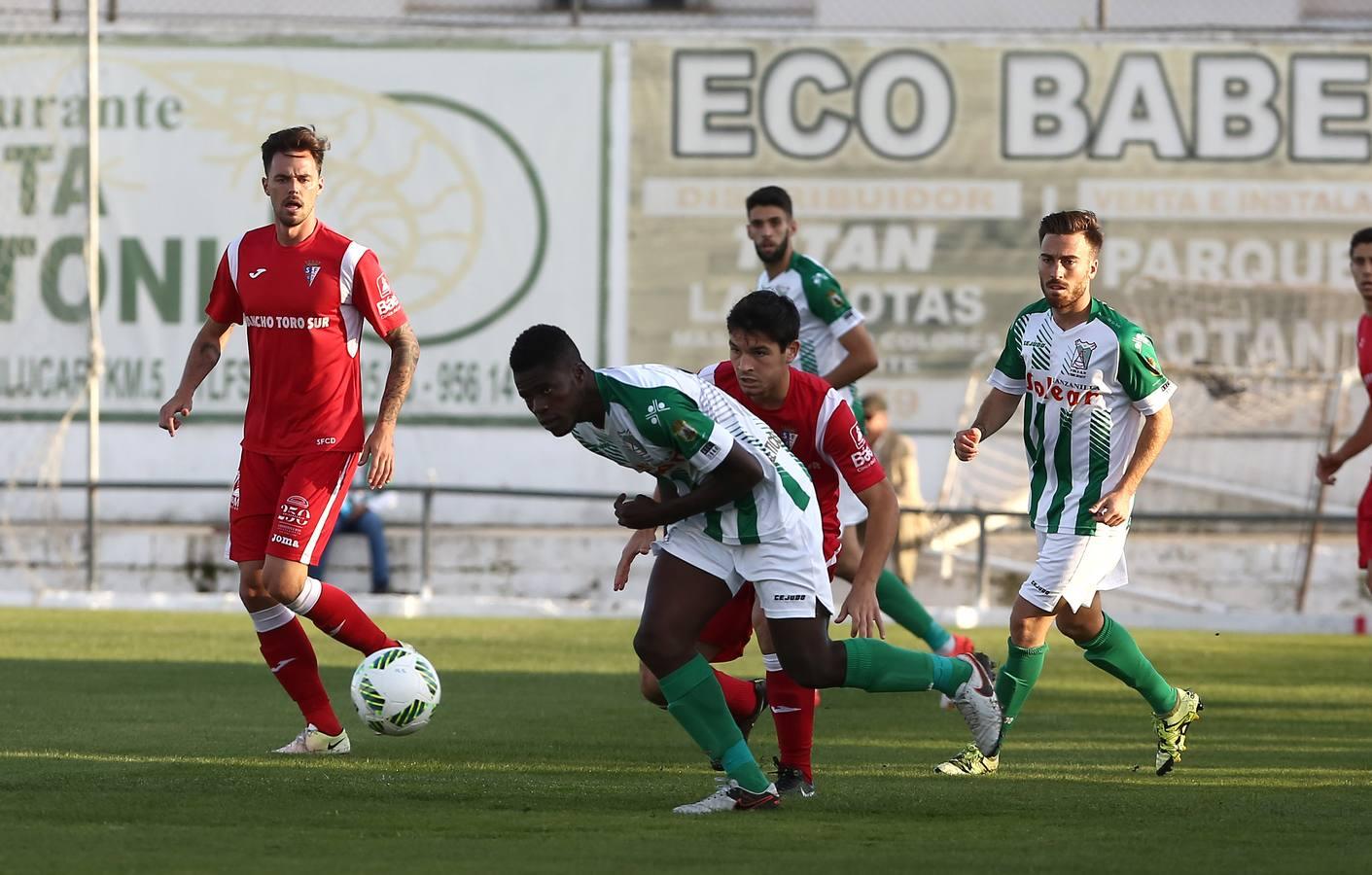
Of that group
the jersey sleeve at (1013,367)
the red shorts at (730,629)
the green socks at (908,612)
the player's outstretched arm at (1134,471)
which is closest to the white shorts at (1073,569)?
the player's outstretched arm at (1134,471)

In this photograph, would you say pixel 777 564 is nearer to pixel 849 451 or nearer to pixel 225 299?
pixel 849 451

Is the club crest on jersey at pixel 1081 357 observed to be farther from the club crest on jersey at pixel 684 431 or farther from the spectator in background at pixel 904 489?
the spectator in background at pixel 904 489

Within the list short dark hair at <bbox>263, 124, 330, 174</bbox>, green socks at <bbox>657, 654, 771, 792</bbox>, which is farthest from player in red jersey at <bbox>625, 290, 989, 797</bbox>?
short dark hair at <bbox>263, 124, 330, 174</bbox>

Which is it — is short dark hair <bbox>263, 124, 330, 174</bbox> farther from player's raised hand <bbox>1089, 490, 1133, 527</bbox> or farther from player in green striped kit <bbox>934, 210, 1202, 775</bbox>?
player's raised hand <bbox>1089, 490, 1133, 527</bbox>

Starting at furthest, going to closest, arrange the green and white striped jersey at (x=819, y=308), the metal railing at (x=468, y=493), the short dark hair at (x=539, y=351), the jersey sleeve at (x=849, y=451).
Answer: the metal railing at (x=468, y=493) → the green and white striped jersey at (x=819, y=308) → the jersey sleeve at (x=849, y=451) → the short dark hair at (x=539, y=351)

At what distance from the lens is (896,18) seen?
2023 cm

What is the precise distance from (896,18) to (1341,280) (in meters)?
5.17

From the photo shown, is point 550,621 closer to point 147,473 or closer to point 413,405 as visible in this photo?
point 413,405

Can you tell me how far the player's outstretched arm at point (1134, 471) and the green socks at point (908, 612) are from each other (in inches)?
91.5

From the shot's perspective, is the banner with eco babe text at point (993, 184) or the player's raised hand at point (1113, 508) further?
the banner with eco babe text at point (993, 184)

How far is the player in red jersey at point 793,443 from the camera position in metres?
6.20

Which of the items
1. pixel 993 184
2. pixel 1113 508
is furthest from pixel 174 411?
pixel 993 184

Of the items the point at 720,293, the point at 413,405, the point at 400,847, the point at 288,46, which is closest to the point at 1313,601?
the point at 720,293

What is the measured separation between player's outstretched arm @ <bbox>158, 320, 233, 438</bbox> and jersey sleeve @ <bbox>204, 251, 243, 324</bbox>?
4 centimetres
